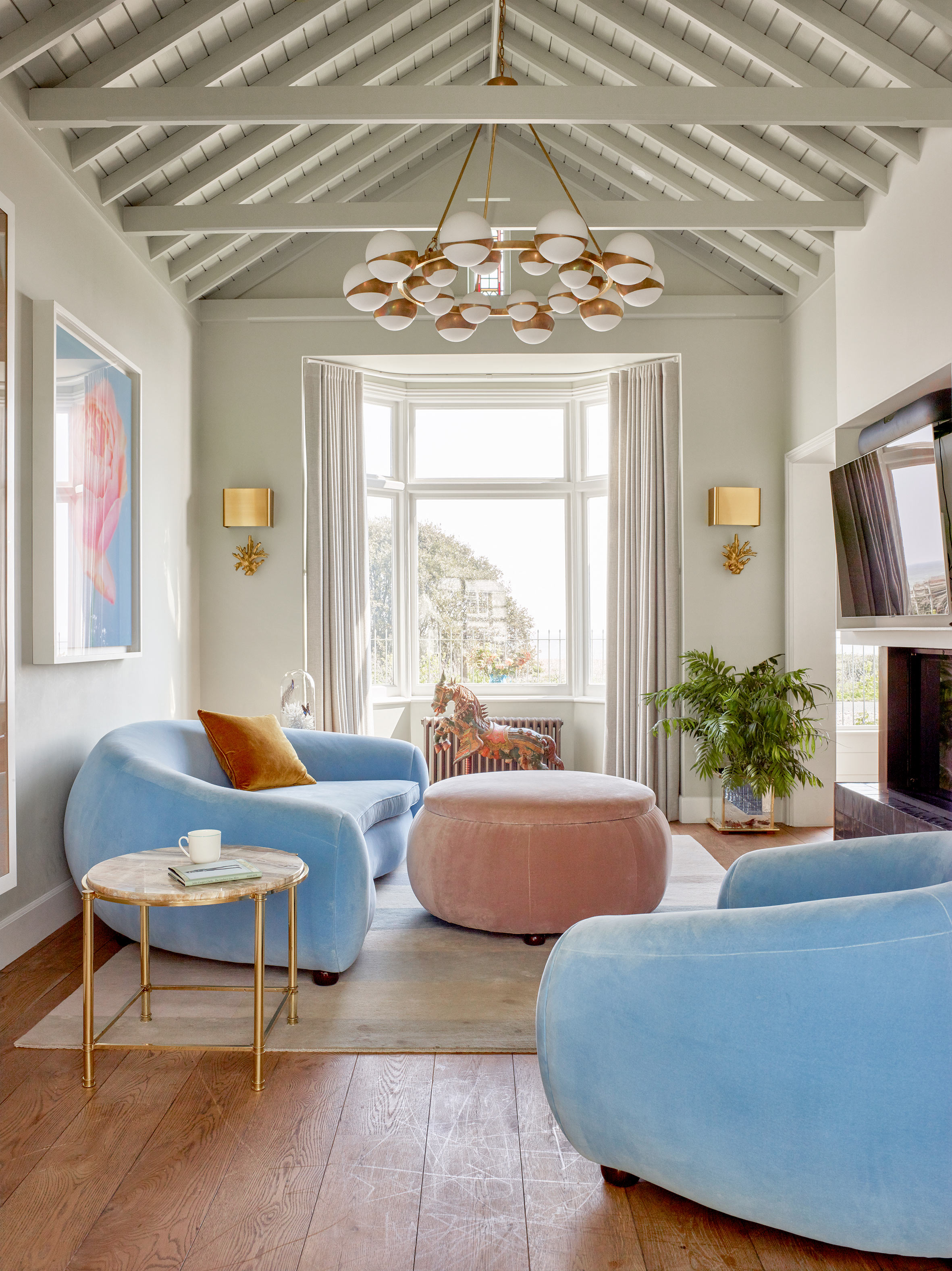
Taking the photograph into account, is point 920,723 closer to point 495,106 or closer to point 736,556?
point 736,556

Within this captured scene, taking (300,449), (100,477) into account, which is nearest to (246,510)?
(300,449)

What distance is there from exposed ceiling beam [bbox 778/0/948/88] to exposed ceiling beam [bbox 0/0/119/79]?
239 centimetres

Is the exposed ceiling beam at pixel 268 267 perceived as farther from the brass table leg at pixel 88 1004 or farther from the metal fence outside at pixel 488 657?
the brass table leg at pixel 88 1004

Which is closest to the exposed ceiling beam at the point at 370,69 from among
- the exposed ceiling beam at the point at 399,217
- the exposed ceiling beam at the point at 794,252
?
the exposed ceiling beam at the point at 399,217

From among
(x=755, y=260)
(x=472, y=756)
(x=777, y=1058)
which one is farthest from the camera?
(x=472, y=756)

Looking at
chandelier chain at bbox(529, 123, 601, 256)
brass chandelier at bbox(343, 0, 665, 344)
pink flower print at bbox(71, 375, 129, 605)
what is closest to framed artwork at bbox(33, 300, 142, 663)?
pink flower print at bbox(71, 375, 129, 605)

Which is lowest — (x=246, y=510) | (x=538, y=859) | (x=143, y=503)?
(x=538, y=859)

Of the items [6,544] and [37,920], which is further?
[37,920]

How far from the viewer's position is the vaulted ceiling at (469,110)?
3400 millimetres

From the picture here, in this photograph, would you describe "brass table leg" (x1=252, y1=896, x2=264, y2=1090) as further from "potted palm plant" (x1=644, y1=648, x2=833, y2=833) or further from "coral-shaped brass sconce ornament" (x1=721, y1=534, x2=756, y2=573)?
"coral-shaped brass sconce ornament" (x1=721, y1=534, x2=756, y2=573)

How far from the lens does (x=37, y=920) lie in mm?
3359

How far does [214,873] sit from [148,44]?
2.98 m

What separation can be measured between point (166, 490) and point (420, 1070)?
348 centimetres

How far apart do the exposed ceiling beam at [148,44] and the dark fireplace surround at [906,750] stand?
11.8 ft
